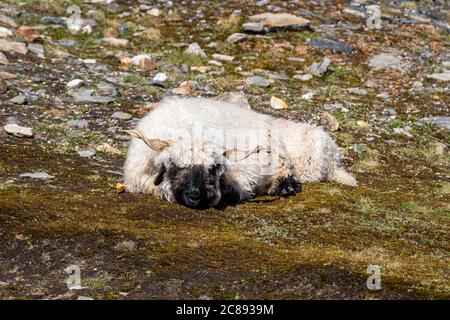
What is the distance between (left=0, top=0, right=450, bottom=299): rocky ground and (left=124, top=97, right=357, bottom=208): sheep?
1.17 feet

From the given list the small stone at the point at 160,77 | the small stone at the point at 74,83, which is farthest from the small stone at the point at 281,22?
the small stone at the point at 74,83

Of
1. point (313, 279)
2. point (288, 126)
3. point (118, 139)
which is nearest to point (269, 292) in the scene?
point (313, 279)

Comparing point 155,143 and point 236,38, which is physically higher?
point 155,143

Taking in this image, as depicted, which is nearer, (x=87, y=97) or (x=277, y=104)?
(x=87, y=97)

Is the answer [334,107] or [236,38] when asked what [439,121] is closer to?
[334,107]

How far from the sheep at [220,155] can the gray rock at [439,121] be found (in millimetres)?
5714

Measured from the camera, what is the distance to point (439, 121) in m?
18.9

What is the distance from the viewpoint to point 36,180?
11.7 meters

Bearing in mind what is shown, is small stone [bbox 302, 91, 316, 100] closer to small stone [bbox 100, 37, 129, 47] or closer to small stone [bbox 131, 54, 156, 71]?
small stone [bbox 131, 54, 156, 71]

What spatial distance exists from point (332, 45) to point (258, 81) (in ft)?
13.2

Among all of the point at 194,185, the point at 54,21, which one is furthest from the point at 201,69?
the point at 194,185

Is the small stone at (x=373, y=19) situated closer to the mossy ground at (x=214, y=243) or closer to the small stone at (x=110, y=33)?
the small stone at (x=110, y=33)

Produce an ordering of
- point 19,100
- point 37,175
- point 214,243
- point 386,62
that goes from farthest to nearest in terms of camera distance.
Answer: point 386,62 → point 19,100 → point 37,175 → point 214,243
